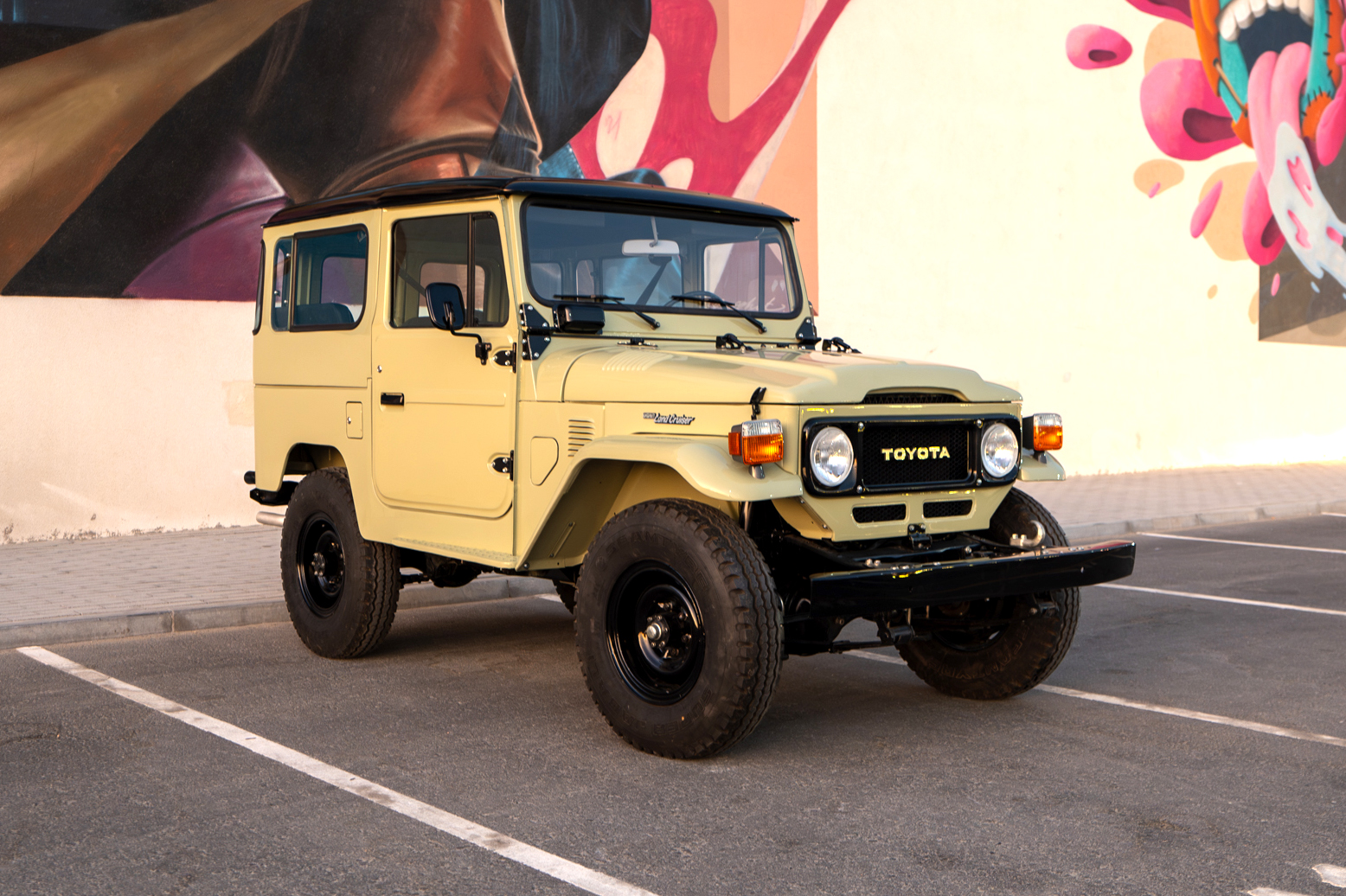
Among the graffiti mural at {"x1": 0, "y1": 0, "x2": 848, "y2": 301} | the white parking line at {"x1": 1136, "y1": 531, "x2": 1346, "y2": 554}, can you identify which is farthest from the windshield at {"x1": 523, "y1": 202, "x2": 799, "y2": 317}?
the white parking line at {"x1": 1136, "y1": 531, "x2": 1346, "y2": 554}

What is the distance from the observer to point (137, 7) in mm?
10664

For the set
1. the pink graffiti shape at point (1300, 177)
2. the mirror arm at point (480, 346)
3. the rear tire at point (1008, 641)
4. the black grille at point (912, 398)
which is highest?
the pink graffiti shape at point (1300, 177)

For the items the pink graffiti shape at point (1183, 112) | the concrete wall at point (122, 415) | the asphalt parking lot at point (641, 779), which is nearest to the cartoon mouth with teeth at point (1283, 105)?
the pink graffiti shape at point (1183, 112)

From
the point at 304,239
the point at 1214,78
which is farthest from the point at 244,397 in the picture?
the point at 1214,78

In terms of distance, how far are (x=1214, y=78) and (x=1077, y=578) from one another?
15.5 metres

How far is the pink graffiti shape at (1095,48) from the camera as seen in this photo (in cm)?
1688

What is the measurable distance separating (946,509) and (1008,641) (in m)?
0.75

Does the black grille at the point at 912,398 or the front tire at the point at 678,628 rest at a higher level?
the black grille at the point at 912,398

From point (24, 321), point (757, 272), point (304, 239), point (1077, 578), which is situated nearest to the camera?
point (1077, 578)

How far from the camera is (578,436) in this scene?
17.7 feet

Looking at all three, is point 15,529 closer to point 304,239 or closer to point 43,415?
point 43,415

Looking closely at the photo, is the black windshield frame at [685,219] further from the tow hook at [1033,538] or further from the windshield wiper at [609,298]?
the tow hook at [1033,538]

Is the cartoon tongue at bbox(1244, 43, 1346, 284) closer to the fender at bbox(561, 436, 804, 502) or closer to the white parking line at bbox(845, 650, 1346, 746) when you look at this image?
the white parking line at bbox(845, 650, 1346, 746)

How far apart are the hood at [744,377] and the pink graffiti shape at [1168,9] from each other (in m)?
14.0
